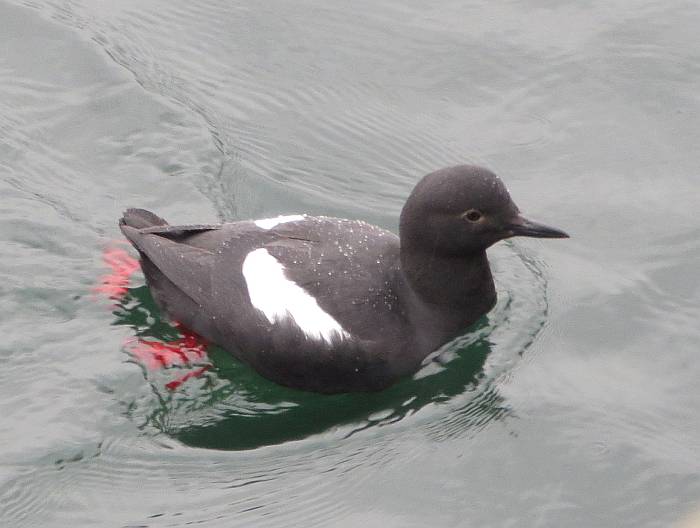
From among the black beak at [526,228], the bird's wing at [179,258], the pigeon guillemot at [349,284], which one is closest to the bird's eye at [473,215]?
the pigeon guillemot at [349,284]

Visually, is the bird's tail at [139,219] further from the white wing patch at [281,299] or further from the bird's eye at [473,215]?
the bird's eye at [473,215]

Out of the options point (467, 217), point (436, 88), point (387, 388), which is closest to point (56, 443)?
point (387, 388)

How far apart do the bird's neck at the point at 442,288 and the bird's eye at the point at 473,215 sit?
292 mm

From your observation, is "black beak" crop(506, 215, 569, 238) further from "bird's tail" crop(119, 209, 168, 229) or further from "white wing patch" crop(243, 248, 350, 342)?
"bird's tail" crop(119, 209, 168, 229)

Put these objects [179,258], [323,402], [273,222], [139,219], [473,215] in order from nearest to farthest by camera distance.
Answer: [473,215] → [323,402] → [179,258] → [273,222] → [139,219]

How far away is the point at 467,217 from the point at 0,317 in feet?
9.97

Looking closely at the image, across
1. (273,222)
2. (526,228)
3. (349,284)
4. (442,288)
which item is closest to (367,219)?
(273,222)

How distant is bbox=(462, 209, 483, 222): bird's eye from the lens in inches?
295

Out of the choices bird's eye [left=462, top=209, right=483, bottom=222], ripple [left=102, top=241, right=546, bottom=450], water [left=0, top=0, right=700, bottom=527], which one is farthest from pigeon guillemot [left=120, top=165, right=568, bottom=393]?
water [left=0, top=0, right=700, bottom=527]

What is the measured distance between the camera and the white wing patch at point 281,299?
7.45 m

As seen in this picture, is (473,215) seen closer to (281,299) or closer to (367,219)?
(281,299)

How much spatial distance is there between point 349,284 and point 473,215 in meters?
0.83

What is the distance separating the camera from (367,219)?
922 cm

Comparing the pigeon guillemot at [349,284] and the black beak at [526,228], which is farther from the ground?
the black beak at [526,228]
